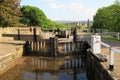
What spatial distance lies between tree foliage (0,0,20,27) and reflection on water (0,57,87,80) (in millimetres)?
13764

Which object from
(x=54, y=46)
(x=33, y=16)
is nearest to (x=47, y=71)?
(x=54, y=46)

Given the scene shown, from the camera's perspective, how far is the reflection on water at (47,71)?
39.2 feet

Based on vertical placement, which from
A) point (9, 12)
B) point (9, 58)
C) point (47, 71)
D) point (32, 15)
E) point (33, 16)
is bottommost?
point (47, 71)

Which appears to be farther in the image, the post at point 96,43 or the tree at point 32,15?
the tree at point 32,15

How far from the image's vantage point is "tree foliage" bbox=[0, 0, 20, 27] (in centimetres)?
2877

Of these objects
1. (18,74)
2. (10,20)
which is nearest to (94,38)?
(18,74)

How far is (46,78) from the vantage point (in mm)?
11836

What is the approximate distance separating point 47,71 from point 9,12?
1825cm

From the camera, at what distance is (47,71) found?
13.2 metres

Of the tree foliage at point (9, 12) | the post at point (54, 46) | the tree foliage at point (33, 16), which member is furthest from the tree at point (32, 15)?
the post at point (54, 46)

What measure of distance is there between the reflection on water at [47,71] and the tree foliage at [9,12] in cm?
1376

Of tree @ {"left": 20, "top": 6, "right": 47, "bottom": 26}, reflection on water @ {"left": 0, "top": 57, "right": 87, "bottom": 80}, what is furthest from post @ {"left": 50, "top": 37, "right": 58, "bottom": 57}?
tree @ {"left": 20, "top": 6, "right": 47, "bottom": 26}

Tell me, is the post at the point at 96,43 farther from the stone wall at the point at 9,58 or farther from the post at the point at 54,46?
the post at the point at 54,46

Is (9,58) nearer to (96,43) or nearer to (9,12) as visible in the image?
(96,43)
